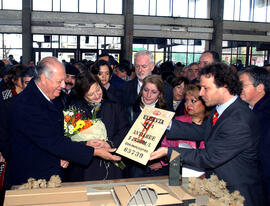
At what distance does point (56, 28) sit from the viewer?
19.0m

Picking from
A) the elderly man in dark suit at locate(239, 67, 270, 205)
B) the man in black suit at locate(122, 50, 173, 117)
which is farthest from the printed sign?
the man in black suit at locate(122, 50, 173, 117)

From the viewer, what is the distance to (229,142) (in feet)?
7.84

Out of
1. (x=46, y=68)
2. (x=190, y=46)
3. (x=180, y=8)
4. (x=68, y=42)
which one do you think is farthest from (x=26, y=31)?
(x=46, y=68)

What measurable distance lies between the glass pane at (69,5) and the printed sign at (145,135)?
18.5 meters

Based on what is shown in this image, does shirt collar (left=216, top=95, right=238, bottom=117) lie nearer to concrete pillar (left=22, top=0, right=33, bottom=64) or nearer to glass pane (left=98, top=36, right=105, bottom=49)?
concrete pillar (left=22, top=0, right=33, bottom=64)

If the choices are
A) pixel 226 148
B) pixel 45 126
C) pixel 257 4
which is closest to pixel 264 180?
pixel 226 148

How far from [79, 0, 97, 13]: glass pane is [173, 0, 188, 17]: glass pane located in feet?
18.6

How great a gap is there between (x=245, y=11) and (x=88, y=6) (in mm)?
11789

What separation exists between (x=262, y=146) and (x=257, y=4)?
22929 millimetres

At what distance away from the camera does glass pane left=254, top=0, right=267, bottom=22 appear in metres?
23.2

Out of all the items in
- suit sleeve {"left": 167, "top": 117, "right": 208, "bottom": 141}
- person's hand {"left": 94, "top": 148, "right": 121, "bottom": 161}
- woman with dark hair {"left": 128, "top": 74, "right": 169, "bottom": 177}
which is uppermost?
woman with dark hair {"left": 128, "top": 74, "right": 169, "bottom": 177}

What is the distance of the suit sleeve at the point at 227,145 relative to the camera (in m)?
2.39

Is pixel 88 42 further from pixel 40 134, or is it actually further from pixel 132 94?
pixel 40 134

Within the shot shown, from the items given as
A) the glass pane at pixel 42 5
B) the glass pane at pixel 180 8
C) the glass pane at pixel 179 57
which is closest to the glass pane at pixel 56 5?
the glass pane at pixel 42 5
